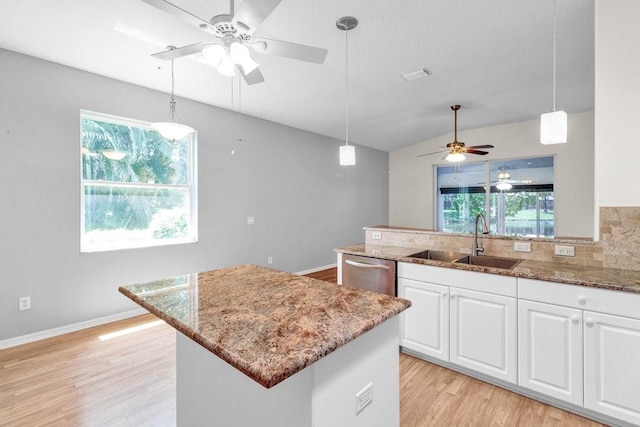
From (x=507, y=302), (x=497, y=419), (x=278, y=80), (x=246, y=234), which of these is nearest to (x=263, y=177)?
(x=246, y=234)

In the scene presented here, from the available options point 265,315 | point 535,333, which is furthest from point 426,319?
point 265,315

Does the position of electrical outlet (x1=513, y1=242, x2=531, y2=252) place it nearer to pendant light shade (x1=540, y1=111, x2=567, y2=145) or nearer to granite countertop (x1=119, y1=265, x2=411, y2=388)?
pendant light shade (x1=540, y1=111, x2=567, y2=145)

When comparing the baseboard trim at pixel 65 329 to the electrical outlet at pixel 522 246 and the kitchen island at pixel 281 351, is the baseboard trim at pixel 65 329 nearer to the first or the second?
the kitchen island at pixel 281 351

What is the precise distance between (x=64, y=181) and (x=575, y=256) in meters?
4.63

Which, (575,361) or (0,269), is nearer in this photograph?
(575,361)

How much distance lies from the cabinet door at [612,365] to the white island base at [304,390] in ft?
4.39

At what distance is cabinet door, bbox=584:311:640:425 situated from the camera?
168 centimetres

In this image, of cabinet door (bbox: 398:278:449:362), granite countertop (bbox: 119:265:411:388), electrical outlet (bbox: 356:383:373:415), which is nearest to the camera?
granite countertop (bbox: 119:265:411:388)

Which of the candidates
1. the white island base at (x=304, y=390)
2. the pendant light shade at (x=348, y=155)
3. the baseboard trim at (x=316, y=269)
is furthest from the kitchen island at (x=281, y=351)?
the baseboard trim at (x=316, y=269)

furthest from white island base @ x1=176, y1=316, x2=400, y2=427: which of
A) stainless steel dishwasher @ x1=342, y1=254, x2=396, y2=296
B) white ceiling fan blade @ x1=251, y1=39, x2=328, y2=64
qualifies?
white ceiling fan blade @ x1=251, y1=39, x2=328, y2=64

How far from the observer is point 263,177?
489 cm

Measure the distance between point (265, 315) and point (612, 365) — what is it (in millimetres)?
2020

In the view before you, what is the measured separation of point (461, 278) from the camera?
7.38 ft

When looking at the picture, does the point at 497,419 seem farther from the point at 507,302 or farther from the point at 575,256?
the point at 575,256
